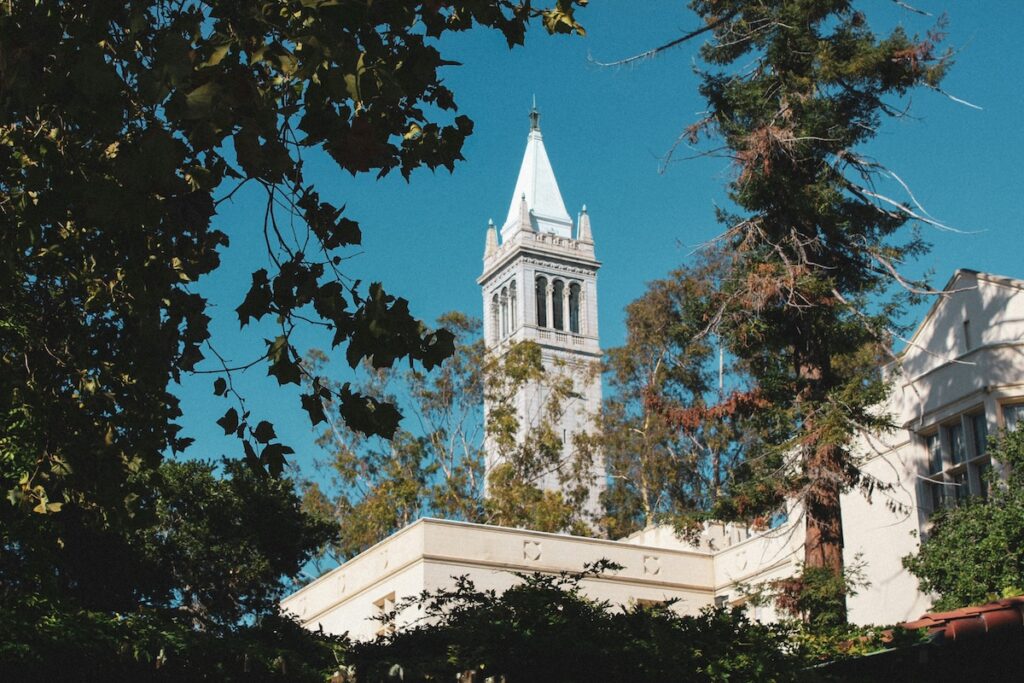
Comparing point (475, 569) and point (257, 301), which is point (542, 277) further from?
point (257, 301)

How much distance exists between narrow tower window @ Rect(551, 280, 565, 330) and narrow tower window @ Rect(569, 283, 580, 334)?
0.57 meters

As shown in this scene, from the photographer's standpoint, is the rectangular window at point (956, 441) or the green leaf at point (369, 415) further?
the rectangular window at point (956, 441)

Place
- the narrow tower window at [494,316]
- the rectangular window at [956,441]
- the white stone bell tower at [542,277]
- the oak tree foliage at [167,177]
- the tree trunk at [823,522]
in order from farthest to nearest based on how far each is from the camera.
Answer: the narrow tower window at [494,316] → the white stone bell tower at [542,277] → the rectangular window at [956,441] → the tree trunk at [823,522] → the oak tree foliage at [167,177]

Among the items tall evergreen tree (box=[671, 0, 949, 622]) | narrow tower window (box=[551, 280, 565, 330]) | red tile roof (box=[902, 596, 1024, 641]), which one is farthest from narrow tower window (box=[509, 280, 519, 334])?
red tile roof (box=[902, 596, 1024, 641])

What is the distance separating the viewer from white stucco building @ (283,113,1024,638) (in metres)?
19.6

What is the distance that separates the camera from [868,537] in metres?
22.7

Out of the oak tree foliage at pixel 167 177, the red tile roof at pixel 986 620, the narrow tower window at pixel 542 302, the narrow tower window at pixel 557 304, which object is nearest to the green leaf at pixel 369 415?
the oak tree foliage at pixel 167 177

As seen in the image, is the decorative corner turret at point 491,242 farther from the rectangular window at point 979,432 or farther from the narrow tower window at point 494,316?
the rectangular window at point 979,432

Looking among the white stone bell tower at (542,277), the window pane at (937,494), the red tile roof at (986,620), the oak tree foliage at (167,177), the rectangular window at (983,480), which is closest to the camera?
the oak tree foliage at (167,177)

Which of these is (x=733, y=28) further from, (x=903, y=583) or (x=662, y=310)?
(x=662, y=310)

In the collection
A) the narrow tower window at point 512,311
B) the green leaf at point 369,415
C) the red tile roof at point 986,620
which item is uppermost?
the narrow tower window at point 512,311

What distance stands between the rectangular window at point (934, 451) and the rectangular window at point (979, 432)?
721mm

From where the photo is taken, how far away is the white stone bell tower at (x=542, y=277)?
7444 cm

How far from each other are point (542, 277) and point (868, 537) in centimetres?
5374
